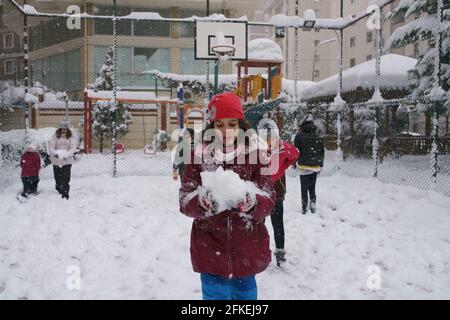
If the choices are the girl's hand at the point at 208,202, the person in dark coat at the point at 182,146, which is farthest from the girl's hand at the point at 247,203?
the person in dark coat at the point at 182,146

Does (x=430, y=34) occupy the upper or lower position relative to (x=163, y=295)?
upper

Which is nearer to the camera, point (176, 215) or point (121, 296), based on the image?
point (121, 296)

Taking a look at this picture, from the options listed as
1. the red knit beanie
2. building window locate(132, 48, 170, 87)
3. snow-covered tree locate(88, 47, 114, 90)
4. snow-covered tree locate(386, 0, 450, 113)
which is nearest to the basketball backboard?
snow-covered tree locate(386, 0, 450, 113)

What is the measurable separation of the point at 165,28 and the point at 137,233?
77.8ft

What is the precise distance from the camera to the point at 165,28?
92.1 ft

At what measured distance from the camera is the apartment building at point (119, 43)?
87.7ft

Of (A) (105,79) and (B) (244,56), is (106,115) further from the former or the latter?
(B) (244,56)

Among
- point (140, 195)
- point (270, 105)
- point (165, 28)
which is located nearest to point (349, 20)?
point (270, 105)

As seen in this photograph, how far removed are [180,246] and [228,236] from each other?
3559mm

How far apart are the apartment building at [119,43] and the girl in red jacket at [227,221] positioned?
23.0m

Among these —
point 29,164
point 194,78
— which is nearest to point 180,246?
point 29,164

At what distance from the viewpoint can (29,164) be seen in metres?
9.16

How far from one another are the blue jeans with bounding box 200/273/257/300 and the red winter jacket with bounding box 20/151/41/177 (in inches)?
299

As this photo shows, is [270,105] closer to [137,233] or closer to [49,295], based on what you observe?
[137,233]
